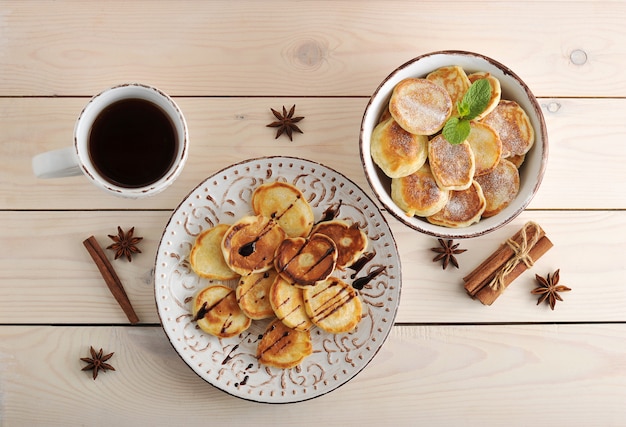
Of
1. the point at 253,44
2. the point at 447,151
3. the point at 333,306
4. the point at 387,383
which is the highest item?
the point at 253,44

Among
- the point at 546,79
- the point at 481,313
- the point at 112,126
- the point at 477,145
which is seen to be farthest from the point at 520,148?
the point at 112,126

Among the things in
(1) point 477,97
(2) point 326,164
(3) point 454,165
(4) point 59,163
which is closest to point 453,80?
(1) point 477,97

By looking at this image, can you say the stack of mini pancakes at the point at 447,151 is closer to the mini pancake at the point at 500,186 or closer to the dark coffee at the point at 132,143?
the mini pancake at the point at 500,186

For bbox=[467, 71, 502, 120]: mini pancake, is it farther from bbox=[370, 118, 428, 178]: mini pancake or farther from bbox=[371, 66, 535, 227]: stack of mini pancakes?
bbox=[370, 118, 428, 178]: mini pancake

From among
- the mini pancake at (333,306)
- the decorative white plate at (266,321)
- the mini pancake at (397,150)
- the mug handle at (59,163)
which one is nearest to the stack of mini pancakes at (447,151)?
the mini pancake at (397,150)

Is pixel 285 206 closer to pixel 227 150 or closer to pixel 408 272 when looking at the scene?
pixel 227 150
